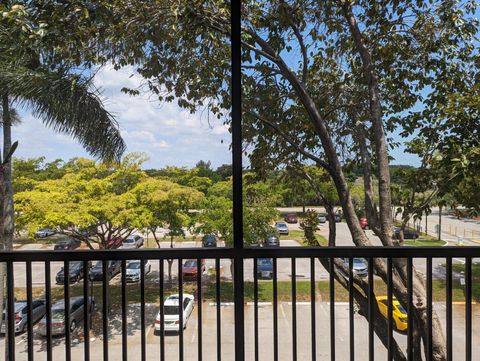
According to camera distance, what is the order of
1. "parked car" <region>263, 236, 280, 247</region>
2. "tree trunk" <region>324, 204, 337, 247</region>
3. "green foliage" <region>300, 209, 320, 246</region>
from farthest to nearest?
"tree trunk" <region>324, 204, 337, 247</region>, "green foliage" <region>300, 209, 320, 246</region>, "parked car" <region>263, 236, 280, 247</region>

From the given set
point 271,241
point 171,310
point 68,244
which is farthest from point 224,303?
point 68,244

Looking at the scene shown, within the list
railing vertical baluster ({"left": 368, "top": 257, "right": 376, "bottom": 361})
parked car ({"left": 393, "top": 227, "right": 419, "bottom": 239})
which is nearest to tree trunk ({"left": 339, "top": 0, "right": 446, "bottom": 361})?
parked car ({"left": 393, "top": 227, "right": 419, "bottom": 239})

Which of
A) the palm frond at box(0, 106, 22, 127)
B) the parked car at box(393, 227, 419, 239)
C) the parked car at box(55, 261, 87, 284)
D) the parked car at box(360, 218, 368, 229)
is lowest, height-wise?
the parked car at box(55, 261, 87, 284)

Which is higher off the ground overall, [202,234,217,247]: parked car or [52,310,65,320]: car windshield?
[202,234,217,247]: parked car

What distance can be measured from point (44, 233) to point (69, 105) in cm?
97

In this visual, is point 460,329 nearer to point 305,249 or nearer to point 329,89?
point 305,249

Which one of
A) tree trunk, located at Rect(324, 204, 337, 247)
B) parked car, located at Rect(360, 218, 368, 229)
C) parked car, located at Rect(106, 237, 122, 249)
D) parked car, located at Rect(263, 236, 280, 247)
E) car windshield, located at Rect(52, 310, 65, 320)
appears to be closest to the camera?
car windshield, located at Rect(52, 310, 65, 320)

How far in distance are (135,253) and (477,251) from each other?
1.62 metres

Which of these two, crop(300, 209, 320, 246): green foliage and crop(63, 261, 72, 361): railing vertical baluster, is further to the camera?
crop(300, 209, 320, 246): green foliage

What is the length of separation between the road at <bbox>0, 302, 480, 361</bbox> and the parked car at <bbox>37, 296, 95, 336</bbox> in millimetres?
57

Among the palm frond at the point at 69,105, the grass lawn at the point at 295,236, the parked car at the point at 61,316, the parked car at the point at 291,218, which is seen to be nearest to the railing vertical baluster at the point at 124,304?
the parked car at the point at 61,316

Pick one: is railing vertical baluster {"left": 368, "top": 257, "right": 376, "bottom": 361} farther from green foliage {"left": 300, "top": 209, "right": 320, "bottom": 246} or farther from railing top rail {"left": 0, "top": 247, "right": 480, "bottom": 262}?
green foliage {"left": 300, "top": 209, "right": 320, "bottom": 246}

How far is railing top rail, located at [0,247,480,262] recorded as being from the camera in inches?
60.2

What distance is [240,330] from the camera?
1.59 meters
